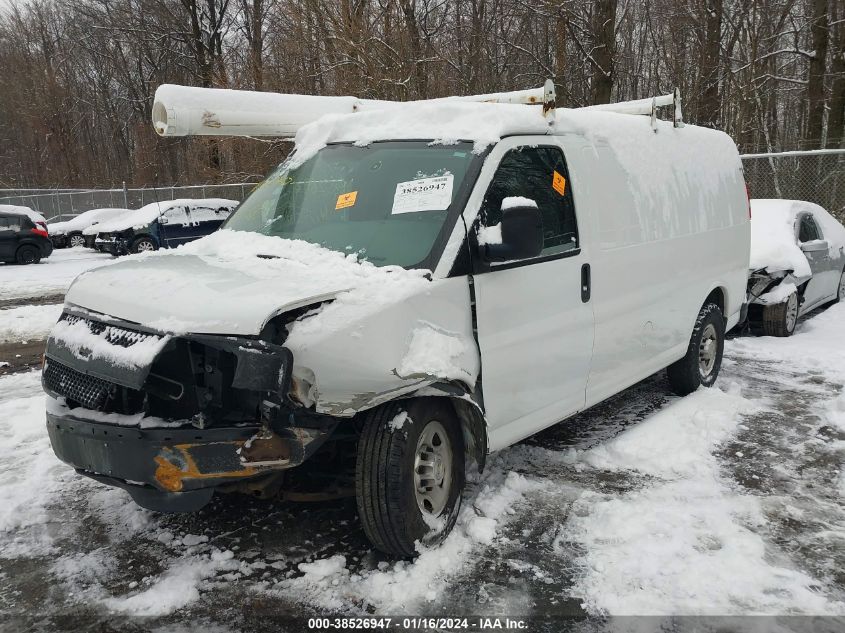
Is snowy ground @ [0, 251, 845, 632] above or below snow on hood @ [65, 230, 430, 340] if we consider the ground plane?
below

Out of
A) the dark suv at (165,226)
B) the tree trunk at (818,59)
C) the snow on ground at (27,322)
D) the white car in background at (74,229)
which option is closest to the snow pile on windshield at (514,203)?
the snow on ground at (27,322)

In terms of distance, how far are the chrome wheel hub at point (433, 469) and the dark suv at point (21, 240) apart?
1986 cm

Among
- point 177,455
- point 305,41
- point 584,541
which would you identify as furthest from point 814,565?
point 305,41

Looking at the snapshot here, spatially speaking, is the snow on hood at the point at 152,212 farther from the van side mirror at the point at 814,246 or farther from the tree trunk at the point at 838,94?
the tree trunk at the point at 838,94

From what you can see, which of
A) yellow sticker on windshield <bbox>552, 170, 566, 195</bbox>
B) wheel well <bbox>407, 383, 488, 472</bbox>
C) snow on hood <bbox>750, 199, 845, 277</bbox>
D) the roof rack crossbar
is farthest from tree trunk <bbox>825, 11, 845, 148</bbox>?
wheel well <bbox>407, 383, 488, 472</bbox>

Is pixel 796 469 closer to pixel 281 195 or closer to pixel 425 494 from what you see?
pixel 425 494

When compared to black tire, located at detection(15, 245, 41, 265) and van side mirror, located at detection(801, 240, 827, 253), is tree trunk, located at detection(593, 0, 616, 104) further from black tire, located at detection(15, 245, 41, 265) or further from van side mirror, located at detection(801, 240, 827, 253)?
black tire, located at detection(15, 245, 41, 265)

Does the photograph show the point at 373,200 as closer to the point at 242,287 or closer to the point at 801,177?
the point at 242,287

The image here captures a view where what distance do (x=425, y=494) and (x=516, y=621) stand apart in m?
0.73

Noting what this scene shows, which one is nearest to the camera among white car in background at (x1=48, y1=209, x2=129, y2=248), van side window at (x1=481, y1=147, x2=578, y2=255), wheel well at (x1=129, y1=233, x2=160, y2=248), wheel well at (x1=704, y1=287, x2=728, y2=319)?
van side window at (x1=481, y1=147, x2=578, y2=255)

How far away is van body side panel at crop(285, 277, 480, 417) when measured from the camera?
9.43 feet

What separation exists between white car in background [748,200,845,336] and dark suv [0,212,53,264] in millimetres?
18856

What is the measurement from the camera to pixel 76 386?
10.4ft

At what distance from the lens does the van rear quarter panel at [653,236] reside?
4.43 m
